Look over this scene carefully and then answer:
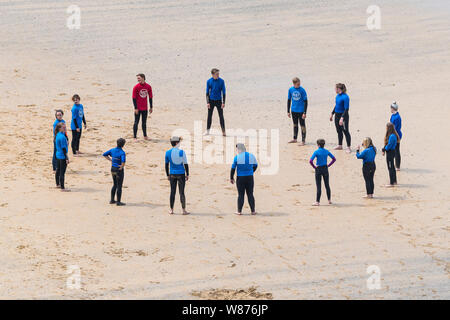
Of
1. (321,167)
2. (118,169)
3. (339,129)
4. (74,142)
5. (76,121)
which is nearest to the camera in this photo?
(118,169)

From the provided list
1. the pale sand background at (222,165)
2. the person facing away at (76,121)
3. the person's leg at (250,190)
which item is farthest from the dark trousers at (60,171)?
the person's leg at (250,190)

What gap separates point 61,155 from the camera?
18031 millimetres

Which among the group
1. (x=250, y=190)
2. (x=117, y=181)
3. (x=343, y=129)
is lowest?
(x=250, y=190)

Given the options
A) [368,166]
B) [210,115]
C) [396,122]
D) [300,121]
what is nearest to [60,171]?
[210,115]

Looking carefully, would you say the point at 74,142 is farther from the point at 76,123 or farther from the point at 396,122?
the point at 396,122

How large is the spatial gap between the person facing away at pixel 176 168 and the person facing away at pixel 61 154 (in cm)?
263

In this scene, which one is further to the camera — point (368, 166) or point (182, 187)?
point (368, 166)

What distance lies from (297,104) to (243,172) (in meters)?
5.57

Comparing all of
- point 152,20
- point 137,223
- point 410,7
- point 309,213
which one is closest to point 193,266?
point 137,223

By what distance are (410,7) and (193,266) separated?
77.8ft

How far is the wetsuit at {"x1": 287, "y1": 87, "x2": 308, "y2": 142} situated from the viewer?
21.7 m

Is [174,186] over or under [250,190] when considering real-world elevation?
over

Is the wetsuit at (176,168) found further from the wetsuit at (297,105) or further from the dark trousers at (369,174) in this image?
the wetsuit at (297,105)

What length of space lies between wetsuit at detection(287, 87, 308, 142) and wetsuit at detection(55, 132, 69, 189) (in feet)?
21.3
